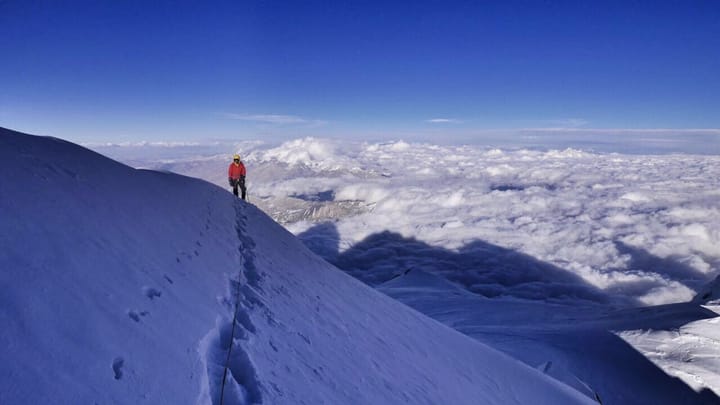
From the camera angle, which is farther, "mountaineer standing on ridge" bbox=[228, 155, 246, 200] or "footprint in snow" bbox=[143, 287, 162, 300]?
"mountaineer standing on ridge" bbox=[228, 155, 246, 200]

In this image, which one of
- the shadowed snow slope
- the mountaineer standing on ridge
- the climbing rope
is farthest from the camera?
the mountaineer standing on ridge

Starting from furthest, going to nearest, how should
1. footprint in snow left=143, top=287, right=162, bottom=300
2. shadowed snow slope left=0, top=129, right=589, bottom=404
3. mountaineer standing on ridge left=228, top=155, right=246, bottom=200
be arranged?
1. mountaineer standing on ridge left=228, top=155, right=246, bottom=200
2. footprint in snow left=143, top=287, right=162, bottom=300
3. shadowed snow slope left=0, top=129, right=589, bottom=404

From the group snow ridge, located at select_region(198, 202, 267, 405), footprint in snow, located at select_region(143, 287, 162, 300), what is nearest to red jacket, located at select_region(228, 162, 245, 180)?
snow ridge, located at select_region(198, 202, 267, 405)

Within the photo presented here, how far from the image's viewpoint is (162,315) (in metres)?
3.93

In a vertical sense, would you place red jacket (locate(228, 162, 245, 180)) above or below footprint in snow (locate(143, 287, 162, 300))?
above

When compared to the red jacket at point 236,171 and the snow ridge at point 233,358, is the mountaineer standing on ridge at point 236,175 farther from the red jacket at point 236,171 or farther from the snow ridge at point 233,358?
the snow ridge at point 233,358

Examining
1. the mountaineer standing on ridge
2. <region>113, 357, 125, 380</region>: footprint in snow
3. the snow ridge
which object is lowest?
the snow ridge

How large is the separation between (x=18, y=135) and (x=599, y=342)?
38.0 m

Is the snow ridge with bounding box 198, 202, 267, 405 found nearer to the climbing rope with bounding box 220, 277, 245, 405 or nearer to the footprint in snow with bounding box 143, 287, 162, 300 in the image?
the climbing rope with bounding box 220, 277, 245, 405

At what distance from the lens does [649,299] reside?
152 meters

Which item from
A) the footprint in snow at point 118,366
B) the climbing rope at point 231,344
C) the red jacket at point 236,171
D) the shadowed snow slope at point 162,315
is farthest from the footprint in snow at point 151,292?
the red jacket at point 236,171

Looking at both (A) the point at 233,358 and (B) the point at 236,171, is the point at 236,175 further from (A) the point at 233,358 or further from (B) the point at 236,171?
(A) the point at 233,358

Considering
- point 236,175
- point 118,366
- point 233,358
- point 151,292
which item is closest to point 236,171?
point 236,175

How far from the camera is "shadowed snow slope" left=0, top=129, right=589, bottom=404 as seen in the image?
268 centimetres
